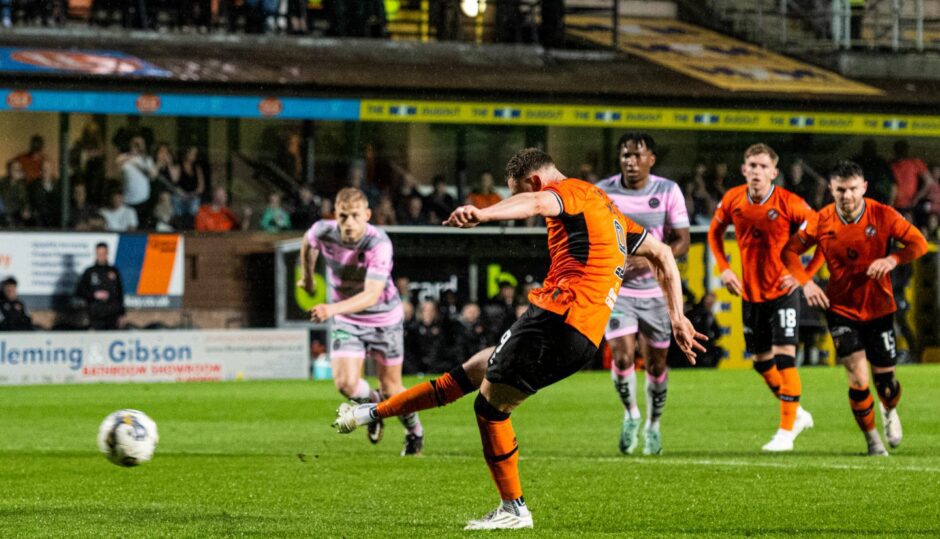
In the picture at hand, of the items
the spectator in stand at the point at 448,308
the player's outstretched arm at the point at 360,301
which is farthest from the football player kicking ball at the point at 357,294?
the spectator in stand at the point at 448,308

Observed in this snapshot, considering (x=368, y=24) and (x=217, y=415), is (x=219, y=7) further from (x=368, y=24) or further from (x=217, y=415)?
(x=217, y=415)

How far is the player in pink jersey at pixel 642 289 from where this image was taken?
13078 mm

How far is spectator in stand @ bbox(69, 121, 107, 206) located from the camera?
28.1 metres

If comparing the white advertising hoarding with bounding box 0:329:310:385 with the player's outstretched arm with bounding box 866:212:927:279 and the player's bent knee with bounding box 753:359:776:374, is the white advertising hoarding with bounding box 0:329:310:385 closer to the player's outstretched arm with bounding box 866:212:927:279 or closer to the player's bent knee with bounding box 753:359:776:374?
the player's bent knee with bounding box 753:359:776:374

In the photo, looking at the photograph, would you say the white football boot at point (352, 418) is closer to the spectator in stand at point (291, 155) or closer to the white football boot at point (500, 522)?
the white football boot at point (500, 522)

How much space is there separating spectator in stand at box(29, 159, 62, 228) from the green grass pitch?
916cm

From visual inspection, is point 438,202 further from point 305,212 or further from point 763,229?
point 763,229

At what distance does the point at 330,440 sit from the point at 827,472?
5.10 m

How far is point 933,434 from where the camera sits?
14953 millimetres

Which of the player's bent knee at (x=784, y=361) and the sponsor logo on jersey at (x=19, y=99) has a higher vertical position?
the sponsor logo on jersey at (x=19, y=99)

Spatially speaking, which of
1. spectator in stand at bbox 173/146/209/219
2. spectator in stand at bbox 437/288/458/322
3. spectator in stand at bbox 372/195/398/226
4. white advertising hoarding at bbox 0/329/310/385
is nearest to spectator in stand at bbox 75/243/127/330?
white advertising hoarding at bbox 0/329/310/385

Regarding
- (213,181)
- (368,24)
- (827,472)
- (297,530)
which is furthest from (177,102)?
(297,530)

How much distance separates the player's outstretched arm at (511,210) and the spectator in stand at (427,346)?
59.4 ft

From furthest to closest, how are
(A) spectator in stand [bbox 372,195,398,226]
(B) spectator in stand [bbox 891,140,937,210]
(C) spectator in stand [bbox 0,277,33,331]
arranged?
(B) spectator in stand [bbox 891,140,937,210] < (A) spectator in stand [bbox 372,195,398,226] < (C) spectator in stand [bbox 0,277,33,331]
